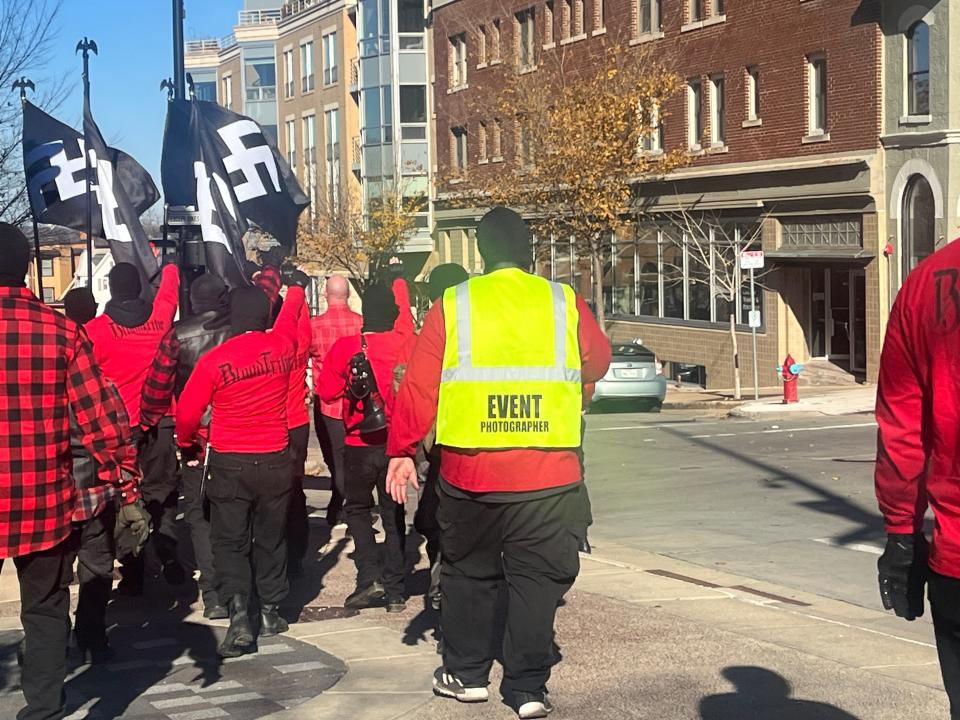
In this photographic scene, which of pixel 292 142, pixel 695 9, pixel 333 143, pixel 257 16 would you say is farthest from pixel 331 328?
pixel 257 16

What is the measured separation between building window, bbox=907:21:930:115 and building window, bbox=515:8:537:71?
49.5ft

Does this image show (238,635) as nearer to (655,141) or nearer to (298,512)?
(298,512)

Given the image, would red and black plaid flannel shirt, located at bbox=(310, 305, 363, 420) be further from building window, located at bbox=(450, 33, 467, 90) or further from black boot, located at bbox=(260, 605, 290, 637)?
building window, located at bbox=(450, 33, 467, 90)

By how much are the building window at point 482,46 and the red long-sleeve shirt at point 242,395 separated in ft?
129

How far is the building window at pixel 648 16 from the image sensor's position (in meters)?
37.1

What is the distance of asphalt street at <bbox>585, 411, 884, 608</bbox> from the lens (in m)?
10.8

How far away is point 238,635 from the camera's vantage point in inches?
300

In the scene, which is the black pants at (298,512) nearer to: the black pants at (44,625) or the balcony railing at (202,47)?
the black pants at (44,625)

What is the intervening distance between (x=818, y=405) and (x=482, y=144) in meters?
23.0

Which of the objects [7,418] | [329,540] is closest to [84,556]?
[7,418]


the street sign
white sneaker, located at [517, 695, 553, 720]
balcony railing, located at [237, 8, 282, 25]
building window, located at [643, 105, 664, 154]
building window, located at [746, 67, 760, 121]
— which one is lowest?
white sneaker, located at [517, 695, 553, 720]

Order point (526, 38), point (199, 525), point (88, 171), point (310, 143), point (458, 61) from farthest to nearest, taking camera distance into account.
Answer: point (310, 143) < point (458, 61) < point (526, 38) < point (88, 171) < point (199, 525)

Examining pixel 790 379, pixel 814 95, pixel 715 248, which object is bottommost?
pixel 790 379

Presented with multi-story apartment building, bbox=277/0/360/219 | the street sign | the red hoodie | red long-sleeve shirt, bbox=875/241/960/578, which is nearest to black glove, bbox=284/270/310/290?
the red hoodie
